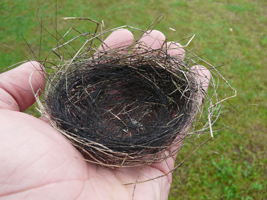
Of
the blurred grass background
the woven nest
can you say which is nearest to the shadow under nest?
the woven nest

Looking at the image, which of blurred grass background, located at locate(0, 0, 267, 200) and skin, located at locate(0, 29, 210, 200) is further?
blurred grass background, located at locate(0, 0, 267, 200)

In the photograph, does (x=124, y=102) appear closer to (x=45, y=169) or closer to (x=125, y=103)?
(x=125, y=103)

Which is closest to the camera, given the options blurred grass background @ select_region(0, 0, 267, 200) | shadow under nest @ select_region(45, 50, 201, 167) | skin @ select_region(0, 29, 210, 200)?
skin @ select_region(0, 29, 210, 200)

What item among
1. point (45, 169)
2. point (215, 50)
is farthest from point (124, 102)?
point (215, 50)

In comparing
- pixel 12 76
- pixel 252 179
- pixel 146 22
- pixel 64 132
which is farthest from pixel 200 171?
pixel 146 22

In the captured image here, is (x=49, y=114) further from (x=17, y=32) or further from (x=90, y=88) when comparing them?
(x=17, y=32)

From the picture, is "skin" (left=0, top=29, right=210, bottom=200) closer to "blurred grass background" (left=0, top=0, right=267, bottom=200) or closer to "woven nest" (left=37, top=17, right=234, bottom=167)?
"woven nest" (left=37, top=17, right=234, bottom=167)

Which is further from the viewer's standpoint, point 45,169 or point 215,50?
point 215,50
